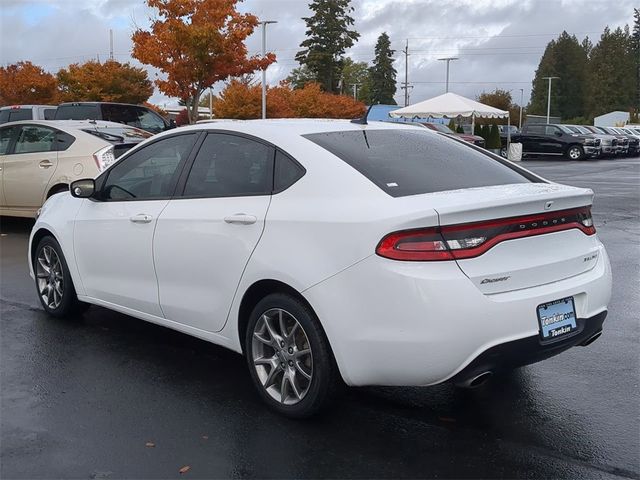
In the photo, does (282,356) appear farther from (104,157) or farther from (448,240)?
(104,157)

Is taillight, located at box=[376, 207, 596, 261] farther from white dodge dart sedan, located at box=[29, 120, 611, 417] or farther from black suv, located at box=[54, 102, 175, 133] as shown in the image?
black suv, located at box=[54, 102, 175, 133]

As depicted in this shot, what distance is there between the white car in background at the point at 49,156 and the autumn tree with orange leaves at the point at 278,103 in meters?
29.7

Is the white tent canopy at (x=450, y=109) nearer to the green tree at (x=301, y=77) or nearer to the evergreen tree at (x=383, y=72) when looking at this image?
the green tree at (x=301, y=77)

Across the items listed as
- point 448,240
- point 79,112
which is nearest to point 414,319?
point 448,240

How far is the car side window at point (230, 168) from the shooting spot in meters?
4.27

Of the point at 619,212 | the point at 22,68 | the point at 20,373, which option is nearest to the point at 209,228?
the point at 20,373

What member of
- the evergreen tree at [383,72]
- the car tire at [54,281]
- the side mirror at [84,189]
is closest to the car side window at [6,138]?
the car tire at [54,281]

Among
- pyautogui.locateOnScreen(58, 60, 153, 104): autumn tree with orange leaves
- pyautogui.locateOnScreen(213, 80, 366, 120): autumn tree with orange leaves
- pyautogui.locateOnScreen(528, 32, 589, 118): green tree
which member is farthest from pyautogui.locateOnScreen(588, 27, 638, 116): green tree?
pyautogui.locateOnScreen(58, 60, 153, 104): autumn tree with orange leaves

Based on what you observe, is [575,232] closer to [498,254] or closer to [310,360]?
[498,254]

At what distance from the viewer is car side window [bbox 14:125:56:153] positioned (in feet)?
33.4

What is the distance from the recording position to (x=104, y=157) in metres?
9.69

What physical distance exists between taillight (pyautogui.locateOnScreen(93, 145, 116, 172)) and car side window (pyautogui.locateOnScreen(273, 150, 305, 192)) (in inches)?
237

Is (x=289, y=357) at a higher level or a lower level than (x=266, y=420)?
higher

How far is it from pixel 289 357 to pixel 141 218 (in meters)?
1.58
